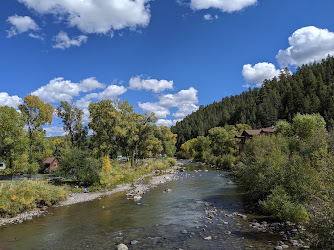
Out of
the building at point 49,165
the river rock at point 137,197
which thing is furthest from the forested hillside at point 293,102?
the building at point 49,165

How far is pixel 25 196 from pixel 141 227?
13230 mm

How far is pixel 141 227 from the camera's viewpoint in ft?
61.2

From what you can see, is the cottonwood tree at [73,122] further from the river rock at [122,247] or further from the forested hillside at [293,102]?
the forested hillside at [293,102]

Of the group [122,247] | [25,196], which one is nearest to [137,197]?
[25,196]

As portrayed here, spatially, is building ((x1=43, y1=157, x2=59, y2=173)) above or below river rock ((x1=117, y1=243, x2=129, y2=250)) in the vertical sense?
above

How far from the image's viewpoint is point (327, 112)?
3767 inches

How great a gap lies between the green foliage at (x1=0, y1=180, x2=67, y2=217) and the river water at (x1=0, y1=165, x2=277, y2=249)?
1.78 metres

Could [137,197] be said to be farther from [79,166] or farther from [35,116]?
[35,116]

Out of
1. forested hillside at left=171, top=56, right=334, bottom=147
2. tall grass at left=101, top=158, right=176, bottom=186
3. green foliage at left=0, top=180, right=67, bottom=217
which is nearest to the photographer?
green foliage at left=0, top=180, right=67, bottom=217

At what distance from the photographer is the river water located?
50.2 feet

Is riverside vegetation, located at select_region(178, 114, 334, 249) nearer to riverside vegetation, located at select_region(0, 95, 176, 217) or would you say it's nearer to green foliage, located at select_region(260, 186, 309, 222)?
green foliage, located at select_region(260, 186, 309, 222)

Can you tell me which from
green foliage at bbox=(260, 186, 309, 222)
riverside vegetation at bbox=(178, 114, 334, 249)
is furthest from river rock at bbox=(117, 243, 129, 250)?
green foliage at bbox=(260, 186, 309, 222)

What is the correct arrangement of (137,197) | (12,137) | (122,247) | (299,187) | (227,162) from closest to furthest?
(122,247) < (299,187) < (137,197) < (12,137) < (227,162)

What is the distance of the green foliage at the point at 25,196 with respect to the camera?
Result: 2161 centimetres
